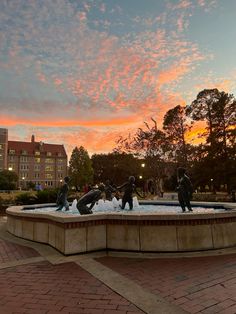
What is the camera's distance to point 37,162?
327ft

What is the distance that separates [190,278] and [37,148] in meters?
102

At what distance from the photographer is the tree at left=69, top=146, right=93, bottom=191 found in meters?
71.9

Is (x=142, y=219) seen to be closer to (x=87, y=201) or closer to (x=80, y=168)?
(x=87, y=201)

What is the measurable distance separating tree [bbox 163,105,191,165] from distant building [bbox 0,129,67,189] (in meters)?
66.1

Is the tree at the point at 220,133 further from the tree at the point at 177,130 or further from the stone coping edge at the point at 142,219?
the stone coping edge at the point at 142,219

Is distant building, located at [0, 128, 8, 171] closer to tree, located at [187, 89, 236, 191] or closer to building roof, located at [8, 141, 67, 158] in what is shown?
building roof, located at [8, 141, 67, 158]

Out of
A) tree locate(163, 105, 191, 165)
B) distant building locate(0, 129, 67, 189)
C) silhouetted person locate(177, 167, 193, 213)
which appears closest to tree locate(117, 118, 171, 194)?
tree locate(163, 105, 191, 165)

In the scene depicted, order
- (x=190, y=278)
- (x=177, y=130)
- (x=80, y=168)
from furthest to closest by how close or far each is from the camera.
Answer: (x=80, y=168) < (x=177, y=130) < (x=190, y=278)

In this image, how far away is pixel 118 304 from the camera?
419 cm

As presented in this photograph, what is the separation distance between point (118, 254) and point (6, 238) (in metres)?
4.86

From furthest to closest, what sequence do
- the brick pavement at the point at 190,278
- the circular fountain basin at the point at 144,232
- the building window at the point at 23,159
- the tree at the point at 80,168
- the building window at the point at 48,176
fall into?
1. the building window at the point at 48,176
2. the building window at the point at 23,159
3. the tree at the point at 80,168
4. the circular fountain basin at the point at 144,232
5. the brick pavement at the point at 190,278

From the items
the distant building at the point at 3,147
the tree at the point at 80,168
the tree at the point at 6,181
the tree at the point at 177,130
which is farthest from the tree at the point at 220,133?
the distant building at the point at 3,147

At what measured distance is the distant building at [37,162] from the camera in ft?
320

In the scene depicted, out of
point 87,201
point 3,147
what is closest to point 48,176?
point 3,147
